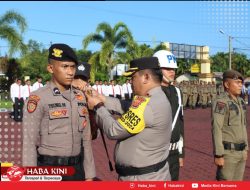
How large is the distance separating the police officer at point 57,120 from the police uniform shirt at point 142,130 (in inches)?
16.2

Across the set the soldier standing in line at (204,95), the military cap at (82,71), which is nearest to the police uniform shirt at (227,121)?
the military cap at (82,71)

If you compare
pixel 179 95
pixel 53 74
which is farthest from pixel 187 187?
pixel 179 95

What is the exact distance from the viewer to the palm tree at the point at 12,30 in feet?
82.7

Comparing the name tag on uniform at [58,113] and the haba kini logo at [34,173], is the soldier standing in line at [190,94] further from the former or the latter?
the haba kini logo at [34,173]

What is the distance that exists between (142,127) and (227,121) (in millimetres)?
2333

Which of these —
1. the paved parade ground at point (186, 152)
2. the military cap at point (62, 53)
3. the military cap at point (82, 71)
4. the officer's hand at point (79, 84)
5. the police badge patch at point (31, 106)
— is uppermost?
the military cap at point (62, 53)

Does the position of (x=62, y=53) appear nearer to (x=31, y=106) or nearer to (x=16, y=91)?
(x=31, y=106)

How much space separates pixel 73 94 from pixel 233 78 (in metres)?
2.26

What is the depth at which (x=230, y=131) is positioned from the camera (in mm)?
5027

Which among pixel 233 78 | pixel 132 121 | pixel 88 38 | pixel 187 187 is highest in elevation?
pixel 88 38

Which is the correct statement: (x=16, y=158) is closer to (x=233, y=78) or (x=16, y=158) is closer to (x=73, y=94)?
(x=73, y=94)

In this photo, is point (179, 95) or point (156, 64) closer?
A: point (156, 64)

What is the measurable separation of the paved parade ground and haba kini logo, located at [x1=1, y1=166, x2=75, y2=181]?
544mm

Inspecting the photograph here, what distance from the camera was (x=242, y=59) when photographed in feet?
234
